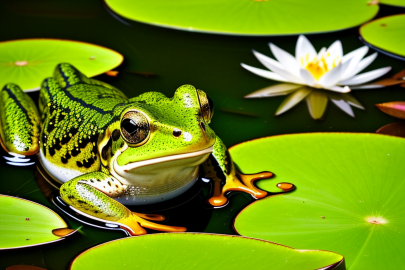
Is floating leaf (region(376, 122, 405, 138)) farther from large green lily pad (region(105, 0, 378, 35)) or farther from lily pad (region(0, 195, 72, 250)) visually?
lily pad (region(0, 195, 72, 250))

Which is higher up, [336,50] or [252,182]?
[336,50]

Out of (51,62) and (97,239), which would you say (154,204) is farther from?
(51,62)

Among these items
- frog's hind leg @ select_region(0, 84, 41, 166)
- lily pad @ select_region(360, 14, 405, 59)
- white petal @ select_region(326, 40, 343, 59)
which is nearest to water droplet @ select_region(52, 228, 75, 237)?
frog's hind leg @ select_region(0, 84, 41, 166)

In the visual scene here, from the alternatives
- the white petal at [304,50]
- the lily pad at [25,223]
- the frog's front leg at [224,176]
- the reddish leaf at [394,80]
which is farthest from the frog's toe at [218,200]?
the reddish leaf at [394,80]

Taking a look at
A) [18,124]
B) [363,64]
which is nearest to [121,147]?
[18,124]

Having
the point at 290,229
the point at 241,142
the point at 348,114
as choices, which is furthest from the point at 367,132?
the point at 290,229

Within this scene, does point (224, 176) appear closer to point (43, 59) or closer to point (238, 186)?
point (238, 186)

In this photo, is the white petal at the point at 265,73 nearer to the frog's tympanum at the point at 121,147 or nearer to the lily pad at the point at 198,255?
the frog's tympanum at the point at 121,147
